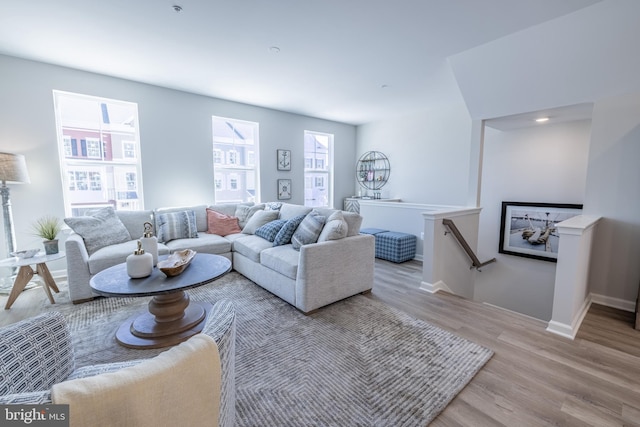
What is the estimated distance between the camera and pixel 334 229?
2.80 metres

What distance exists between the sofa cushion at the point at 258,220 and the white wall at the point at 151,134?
1118mm

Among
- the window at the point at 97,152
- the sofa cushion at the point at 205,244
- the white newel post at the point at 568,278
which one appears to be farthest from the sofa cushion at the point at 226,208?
the white newel post at the point at 568,278

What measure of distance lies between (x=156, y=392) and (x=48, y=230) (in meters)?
3.67

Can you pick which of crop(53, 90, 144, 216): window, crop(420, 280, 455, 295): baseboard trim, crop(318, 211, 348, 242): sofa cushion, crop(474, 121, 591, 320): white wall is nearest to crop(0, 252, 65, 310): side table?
crop(53, 90, 144, 216): window

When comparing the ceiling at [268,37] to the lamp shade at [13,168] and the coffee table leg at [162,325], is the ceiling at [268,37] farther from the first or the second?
the coffee table leg at [162,325]

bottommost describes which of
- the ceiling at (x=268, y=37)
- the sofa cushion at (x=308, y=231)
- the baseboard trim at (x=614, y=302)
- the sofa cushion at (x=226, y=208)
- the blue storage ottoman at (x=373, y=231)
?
the baseboard trim at (x=614, y=302)

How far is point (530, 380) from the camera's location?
69.1 inches

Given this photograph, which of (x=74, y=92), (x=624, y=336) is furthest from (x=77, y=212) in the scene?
(x=624, y=336)

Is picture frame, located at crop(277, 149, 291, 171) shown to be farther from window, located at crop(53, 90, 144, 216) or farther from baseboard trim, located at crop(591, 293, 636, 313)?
baseboard trim, located at crop(591, 293, 636, 313)

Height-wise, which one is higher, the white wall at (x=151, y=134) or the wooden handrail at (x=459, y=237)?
the white wall at (x=151, y=134)

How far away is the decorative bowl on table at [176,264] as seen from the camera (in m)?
2.07

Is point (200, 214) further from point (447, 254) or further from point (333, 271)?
point (447, 254)

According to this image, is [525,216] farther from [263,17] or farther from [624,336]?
[263,17]

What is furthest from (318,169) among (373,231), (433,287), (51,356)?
(51,356)
